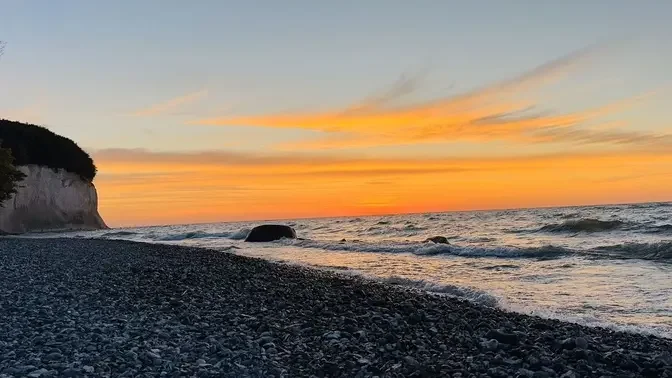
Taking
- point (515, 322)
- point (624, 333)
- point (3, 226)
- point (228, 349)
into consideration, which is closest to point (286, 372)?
point (228, 349)

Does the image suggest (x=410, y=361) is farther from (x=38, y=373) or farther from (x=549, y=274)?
(x=549, y=274)

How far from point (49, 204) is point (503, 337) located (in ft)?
210

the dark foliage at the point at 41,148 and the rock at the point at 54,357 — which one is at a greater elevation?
the dark foliage at the point at 41,148

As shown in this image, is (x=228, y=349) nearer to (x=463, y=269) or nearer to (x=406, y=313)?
(x=406, y=313)

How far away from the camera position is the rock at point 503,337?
809 cm

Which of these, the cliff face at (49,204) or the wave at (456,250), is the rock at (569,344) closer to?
the wave at (456,250)

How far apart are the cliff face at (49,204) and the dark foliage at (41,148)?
1.30 metres

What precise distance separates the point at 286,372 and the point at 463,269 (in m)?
15.3

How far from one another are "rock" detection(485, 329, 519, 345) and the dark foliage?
61.5 m

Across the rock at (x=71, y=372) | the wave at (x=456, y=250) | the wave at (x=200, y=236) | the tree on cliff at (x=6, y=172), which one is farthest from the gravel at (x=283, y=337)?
the wave at (x=200, y=236)

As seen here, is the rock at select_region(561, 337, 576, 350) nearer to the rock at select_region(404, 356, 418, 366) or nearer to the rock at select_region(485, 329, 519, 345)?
the rock at select_region(485, 329, 519, 345)

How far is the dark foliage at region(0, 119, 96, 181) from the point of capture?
59375 mm

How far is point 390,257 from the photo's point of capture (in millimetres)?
26672

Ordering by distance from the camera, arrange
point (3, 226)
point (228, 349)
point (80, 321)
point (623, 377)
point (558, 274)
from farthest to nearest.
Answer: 1. point (3, 226)
2. point (558, 274)
3. point (80, 321)
4. point (228, 349)
5. point (623, 377)
